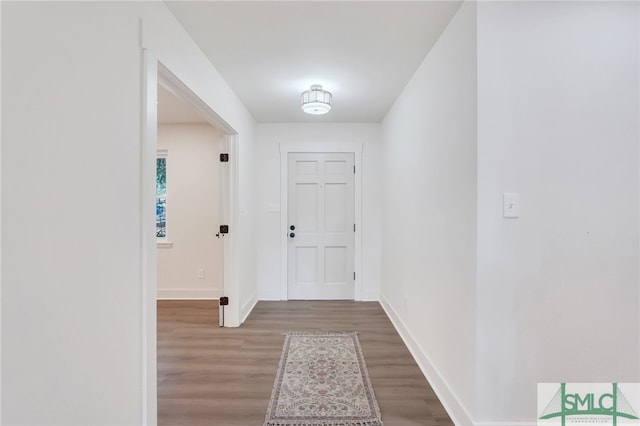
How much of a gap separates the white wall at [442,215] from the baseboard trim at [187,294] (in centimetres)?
264

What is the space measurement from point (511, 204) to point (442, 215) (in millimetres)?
496

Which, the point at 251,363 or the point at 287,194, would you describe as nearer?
the point at 251,363

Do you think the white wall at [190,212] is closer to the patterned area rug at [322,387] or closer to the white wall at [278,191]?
the white wall at [278,191]

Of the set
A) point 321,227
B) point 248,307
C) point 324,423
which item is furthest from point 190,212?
point 324,423

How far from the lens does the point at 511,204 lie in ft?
5.43

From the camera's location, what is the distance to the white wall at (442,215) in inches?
68.4

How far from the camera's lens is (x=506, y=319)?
1.66 m

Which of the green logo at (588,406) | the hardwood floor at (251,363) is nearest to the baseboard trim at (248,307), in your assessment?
the hardwood floor at (251,363)

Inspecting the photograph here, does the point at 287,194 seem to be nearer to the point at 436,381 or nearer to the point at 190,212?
the point at 190,212

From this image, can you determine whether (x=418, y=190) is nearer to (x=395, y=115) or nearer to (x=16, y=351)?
(x=395, y=115)

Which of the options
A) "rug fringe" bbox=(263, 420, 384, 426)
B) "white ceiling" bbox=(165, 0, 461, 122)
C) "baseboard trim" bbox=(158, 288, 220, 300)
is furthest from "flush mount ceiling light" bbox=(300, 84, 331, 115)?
"baseboard trim" bbox=(158, 288, 220, 300)

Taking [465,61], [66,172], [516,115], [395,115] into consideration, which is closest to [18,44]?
[66,172]

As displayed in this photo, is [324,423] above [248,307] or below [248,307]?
below

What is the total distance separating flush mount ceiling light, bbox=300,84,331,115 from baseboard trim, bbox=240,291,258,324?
224 cm
